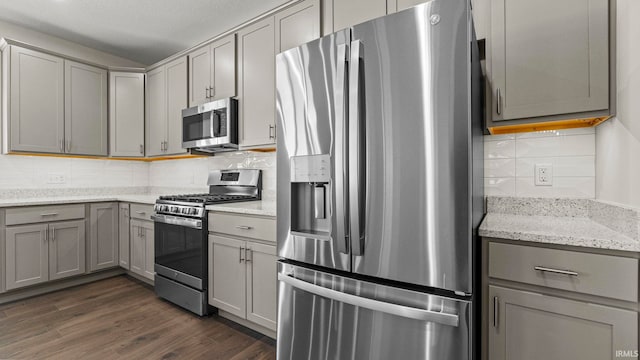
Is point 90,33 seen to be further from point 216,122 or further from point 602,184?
point 602,184

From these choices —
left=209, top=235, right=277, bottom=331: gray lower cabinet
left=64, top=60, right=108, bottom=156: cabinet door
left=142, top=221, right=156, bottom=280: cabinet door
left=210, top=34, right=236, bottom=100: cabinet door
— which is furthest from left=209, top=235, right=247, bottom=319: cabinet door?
left=64, top=60, right=108, bottom=156: cabinet door

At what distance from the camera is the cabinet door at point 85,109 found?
329 cm

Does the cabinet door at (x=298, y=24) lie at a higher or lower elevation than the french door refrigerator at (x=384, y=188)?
higher

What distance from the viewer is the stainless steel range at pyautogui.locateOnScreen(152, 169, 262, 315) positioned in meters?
2.41

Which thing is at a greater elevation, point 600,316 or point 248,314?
point 600,316

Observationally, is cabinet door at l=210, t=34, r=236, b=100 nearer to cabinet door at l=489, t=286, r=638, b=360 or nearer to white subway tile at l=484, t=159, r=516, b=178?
white subway tile at l=484, t=159, r=516, b=178

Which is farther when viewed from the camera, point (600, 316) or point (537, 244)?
point (537, 244)

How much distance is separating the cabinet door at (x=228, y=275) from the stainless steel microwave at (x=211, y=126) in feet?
3.05

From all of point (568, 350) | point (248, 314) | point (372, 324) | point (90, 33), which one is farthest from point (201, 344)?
point (90, 33)

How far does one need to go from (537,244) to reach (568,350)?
380 millimetres

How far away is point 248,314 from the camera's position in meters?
2.18

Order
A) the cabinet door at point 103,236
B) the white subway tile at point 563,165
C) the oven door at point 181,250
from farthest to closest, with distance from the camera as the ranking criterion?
the cabinet door at point 103,236, the oven door at point 181,250, the white subway tile at point 563,165

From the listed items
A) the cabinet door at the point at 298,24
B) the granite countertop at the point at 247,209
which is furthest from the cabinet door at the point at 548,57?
the granite countertop at the point at 247,209

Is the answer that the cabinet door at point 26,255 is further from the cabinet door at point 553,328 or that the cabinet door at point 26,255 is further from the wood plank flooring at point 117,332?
the cabinet door at point 553,328
